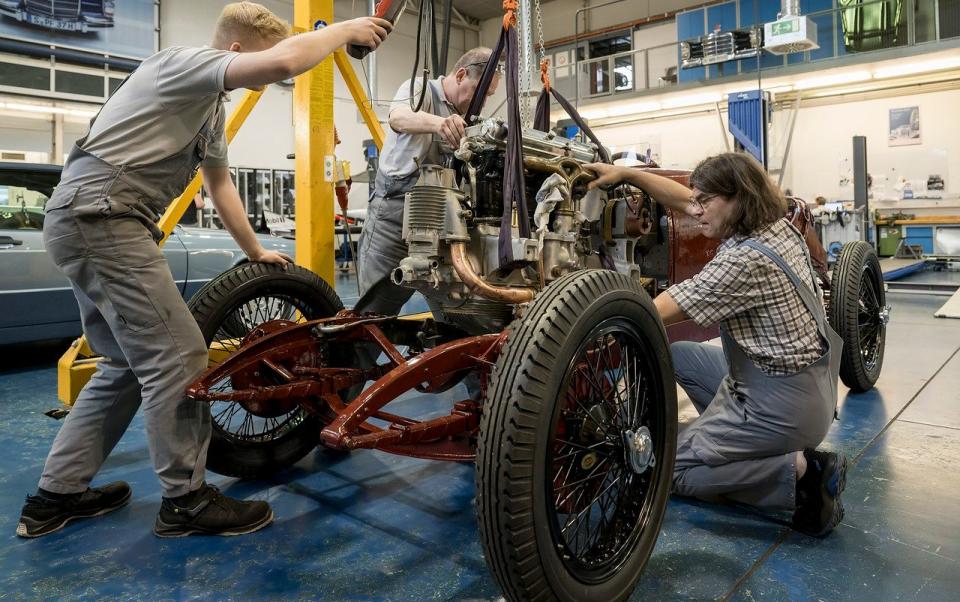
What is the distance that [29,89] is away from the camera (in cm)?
1179

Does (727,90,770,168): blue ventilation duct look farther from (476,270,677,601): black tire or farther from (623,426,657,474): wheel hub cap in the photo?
(623,426,657,474): wheel hub cap

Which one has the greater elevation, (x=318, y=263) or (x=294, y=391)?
(x=318, y=263)

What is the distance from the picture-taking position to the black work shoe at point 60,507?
1954 mm

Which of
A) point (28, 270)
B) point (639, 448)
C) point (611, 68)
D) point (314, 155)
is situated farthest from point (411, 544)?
point (611, 68)

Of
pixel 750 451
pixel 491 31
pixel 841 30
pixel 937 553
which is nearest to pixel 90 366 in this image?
pixel 750 451

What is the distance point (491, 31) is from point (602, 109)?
653cm

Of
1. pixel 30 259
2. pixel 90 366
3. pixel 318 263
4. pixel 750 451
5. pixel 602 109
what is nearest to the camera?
pixel 750 451

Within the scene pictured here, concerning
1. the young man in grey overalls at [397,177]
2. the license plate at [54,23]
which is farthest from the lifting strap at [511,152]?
the license plate at [54,23]

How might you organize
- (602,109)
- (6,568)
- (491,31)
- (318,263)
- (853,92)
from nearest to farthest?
(6,568), (318,263), (853,92), (602,109), (491,31)

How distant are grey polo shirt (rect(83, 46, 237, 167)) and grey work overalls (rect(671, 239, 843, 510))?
1.64m

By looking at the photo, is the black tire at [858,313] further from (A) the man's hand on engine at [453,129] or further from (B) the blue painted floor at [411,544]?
(A) the man's hand on engine at [453,129]

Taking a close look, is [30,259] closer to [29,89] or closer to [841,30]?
[29,89]

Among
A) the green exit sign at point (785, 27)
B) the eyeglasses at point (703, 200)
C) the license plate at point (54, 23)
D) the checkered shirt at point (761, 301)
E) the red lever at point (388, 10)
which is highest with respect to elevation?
the license plate at point (54, 23)

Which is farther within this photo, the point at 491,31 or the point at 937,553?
the point at 491,31
